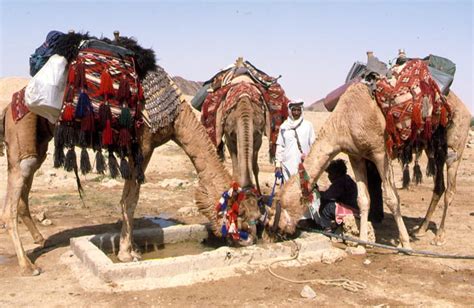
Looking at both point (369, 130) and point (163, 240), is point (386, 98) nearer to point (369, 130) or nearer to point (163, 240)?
point (369, 130)

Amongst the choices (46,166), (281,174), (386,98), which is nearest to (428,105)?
(386,98)

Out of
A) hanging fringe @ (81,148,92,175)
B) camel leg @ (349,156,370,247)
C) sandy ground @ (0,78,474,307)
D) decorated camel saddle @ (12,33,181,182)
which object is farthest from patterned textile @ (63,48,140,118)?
camel leg @ (349,156,370,247)

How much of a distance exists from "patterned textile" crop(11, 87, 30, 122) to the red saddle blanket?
9.87 feet

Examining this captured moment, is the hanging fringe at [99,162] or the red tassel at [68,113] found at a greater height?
the red tassel at [68,113]

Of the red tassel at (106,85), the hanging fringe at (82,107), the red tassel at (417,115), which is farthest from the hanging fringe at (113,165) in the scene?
the red tassel at (417,115)

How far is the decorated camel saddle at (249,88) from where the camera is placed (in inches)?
304

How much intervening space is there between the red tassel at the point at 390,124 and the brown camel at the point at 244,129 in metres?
1.90

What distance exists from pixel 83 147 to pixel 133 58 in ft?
3.83

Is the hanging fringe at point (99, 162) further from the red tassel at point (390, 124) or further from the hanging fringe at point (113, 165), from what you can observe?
the red tassel at point (390, 124)

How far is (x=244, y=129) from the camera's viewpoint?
266 inches

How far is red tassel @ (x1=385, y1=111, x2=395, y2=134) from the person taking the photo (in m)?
5.79

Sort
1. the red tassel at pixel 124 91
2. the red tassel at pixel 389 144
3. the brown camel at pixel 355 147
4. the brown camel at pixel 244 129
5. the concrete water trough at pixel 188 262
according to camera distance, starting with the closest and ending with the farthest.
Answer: the concrete water trough at pixel 188 262 < the red tassel at pixel 124 91 < the brown camel at pixel 355 147 < the red tassel at pixel 389 144 < the brown camel at pixel 244 129

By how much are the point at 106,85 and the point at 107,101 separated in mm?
172

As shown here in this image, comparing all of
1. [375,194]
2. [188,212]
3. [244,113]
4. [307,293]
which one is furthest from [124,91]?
[375,194]
